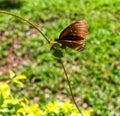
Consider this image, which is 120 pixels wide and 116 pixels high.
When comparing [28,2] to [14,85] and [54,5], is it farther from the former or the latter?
[14,85]

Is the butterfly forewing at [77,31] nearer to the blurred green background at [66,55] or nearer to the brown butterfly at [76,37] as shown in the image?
the brown butterfly at [76,37]

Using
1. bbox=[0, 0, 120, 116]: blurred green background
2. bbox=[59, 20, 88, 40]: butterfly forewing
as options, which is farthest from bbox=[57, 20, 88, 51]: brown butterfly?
bbox=[0, 0, 120, 116]: blurred green background

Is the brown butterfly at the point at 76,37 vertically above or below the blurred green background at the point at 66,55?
above

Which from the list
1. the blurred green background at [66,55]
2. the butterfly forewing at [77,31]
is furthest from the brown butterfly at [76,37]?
the blurred green background at [66,55]

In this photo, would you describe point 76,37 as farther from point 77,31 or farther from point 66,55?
point 66,55

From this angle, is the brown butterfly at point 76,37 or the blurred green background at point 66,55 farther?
the blurred green background at point 66,55

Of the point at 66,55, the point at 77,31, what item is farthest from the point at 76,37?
the point at 66,55

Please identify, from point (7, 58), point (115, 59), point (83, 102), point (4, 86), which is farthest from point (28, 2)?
point (4, 86)
